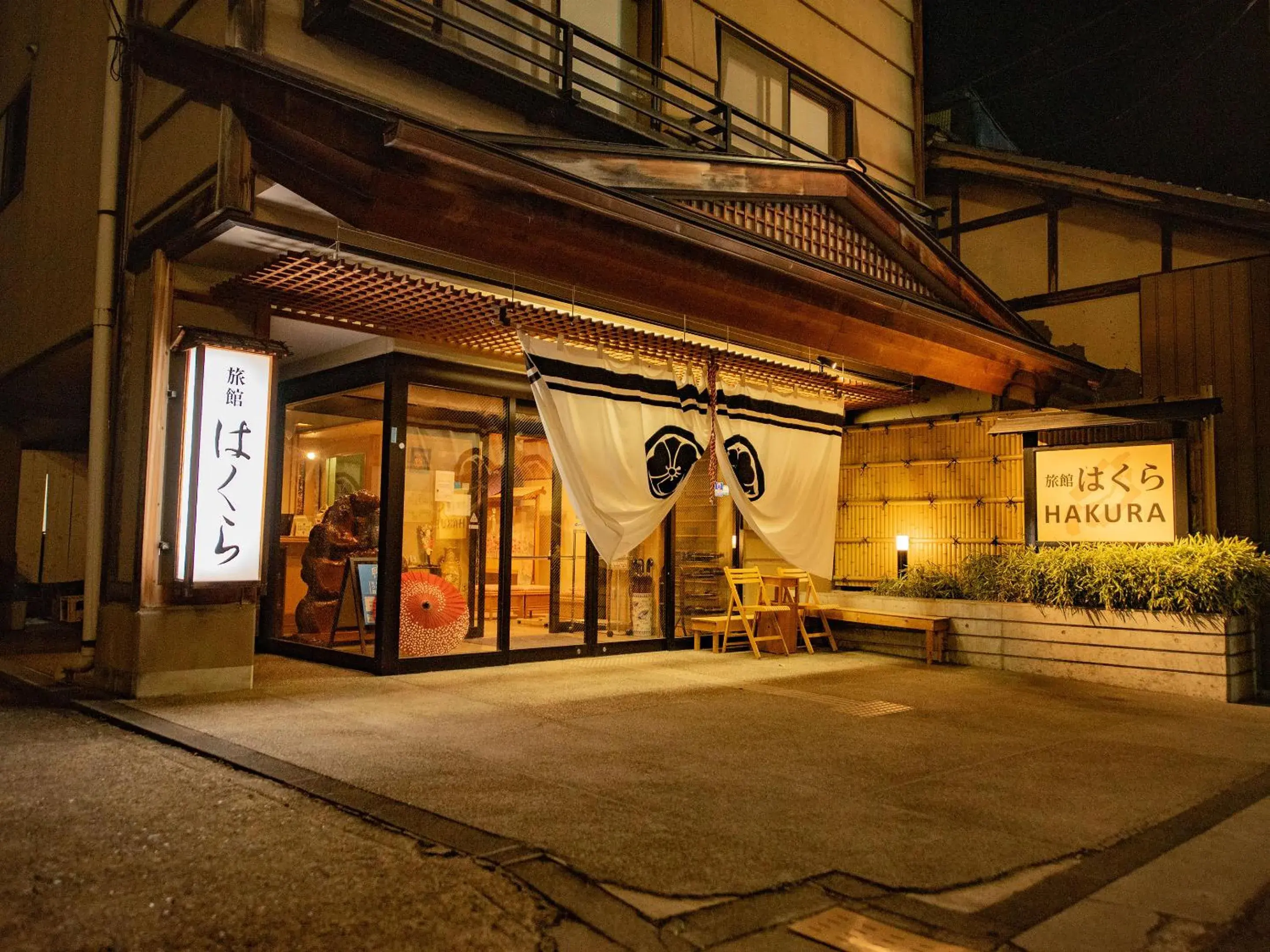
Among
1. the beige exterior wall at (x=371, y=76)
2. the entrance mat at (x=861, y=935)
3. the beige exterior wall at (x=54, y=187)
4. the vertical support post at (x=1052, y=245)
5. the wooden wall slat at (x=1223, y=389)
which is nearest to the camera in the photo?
the entrance mat at (x=861, y=935)

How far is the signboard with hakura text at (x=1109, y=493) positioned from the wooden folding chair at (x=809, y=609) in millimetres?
2917

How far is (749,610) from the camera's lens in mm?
11391

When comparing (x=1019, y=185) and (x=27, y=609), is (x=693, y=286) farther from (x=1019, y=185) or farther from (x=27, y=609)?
(x=27, y=609)

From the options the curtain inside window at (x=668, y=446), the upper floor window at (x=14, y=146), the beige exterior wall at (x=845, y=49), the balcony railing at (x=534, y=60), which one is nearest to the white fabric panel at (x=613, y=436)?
the curtain inside window at (x=668, y=446)

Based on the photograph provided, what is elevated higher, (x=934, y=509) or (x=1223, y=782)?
(x=934, y=509)

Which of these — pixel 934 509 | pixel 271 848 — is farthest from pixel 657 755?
pixel 934 509

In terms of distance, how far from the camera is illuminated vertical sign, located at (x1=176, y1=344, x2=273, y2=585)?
7.63 meters

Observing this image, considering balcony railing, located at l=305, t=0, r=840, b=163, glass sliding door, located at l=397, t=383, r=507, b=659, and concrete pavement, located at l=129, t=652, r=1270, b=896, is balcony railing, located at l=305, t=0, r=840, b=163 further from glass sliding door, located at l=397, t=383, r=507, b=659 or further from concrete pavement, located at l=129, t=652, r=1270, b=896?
concrete pavement, located at l=129, t=652, r=1270, b=896

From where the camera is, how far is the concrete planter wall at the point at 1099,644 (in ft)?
29.6

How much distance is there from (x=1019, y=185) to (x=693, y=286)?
27.1ft

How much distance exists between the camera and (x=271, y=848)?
4141mm

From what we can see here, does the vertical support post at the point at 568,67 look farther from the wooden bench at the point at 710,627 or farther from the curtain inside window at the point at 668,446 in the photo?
the wooden bench at the point at 710,627

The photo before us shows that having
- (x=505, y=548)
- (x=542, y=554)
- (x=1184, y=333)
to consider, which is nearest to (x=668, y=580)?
(x=542, y=554)

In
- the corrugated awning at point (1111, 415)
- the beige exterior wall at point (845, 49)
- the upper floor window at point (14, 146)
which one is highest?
the beige exterior wall at point (845, 49)
